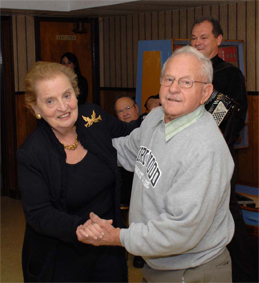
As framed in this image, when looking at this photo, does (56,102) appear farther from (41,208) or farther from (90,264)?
(90,264)

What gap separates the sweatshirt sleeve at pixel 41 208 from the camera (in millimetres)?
1934

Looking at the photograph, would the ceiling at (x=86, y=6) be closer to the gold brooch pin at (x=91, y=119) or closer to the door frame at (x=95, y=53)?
the door frame at (x=95, y=53)

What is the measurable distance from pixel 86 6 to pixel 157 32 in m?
1.28

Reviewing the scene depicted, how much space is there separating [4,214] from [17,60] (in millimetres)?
2101

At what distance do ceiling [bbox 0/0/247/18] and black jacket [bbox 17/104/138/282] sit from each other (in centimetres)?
310

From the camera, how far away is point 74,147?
216cm

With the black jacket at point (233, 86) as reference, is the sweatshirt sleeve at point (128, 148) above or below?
below

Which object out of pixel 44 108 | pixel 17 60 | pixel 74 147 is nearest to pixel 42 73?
pixel 44 108

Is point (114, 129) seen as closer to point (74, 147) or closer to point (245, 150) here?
point (74, 147)

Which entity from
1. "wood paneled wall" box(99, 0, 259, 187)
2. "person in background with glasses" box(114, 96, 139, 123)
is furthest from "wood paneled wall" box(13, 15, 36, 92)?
"person in background with glasses" box(114, 96, 139, 123)

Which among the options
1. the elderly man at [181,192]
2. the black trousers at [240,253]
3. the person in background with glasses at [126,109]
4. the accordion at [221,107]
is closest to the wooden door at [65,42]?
the person in background with glasses at [126,109]

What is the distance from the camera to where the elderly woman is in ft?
6.45

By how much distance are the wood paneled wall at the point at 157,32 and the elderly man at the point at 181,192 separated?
3.66m

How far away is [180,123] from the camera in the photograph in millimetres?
1777
